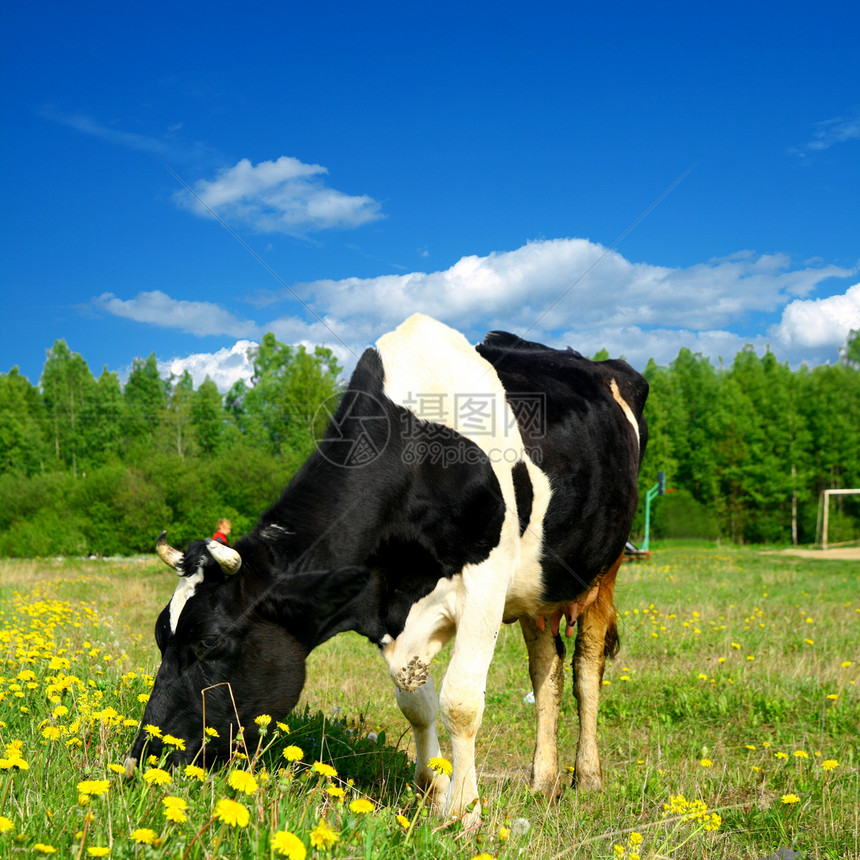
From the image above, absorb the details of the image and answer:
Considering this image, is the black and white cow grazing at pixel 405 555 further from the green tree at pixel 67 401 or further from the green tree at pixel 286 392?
the green tree at pixel 67 401

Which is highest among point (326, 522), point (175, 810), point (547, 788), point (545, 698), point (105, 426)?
point (105, 426)

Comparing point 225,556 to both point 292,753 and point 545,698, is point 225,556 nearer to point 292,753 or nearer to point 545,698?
→ point 292,753

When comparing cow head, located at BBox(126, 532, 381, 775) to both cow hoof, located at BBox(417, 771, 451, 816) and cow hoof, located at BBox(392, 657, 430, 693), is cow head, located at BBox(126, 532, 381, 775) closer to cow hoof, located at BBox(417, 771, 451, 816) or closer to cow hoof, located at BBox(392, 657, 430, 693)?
cow hoof, located at BBox(392, 657, 430, 693)

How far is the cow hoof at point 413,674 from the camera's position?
3346 mm

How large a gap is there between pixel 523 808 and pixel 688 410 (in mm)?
53519

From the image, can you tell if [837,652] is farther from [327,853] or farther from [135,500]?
[135,500]

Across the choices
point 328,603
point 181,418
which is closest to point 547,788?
point 328,603

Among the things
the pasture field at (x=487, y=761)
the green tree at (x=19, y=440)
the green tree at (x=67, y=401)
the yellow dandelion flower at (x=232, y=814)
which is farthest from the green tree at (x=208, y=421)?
the yellow dandelion flower at (x=232, y=814)

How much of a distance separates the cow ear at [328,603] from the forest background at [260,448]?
31.7 metres

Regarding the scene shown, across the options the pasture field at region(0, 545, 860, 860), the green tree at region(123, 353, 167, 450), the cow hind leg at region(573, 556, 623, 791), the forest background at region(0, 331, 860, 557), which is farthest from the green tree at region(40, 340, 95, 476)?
the cow hind leg at region(573, 556, 623, 791)

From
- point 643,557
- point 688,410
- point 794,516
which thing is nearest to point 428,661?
point 643,557

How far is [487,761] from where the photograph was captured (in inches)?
191

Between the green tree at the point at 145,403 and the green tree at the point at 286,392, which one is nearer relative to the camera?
the green tree at the point at 286,392

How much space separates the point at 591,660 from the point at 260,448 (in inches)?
1515
